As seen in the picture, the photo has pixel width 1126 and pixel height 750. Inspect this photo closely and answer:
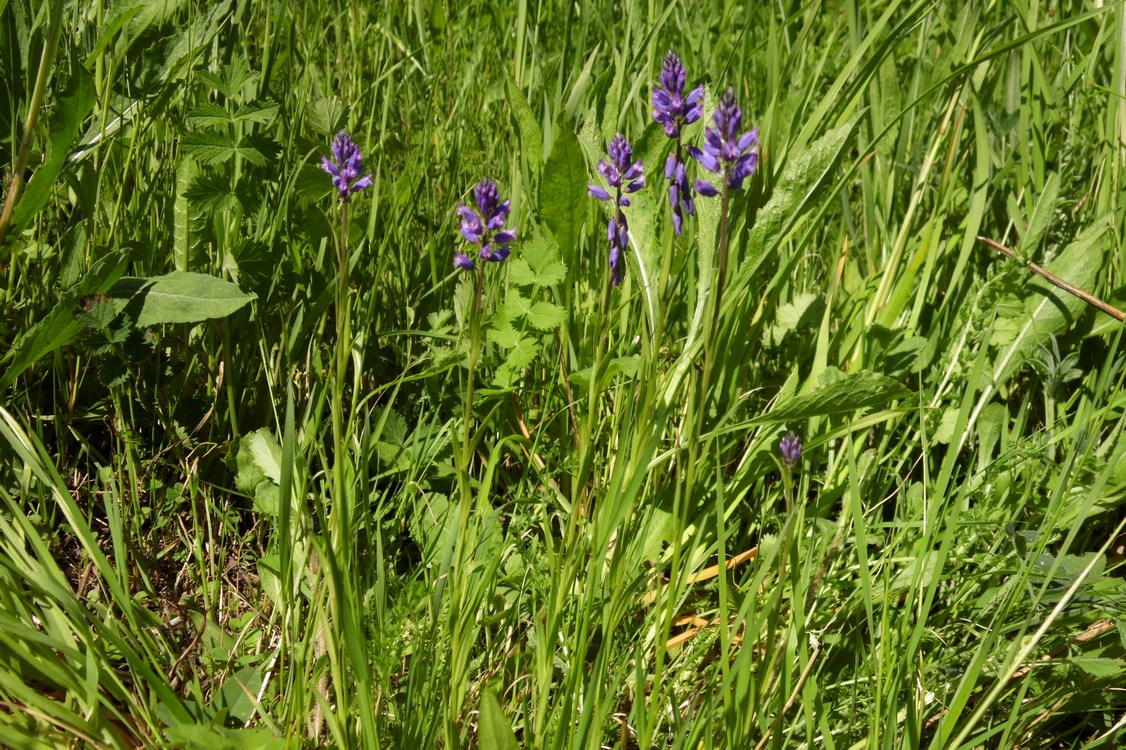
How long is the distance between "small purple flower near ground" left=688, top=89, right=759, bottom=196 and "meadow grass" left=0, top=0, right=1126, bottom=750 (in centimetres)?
19

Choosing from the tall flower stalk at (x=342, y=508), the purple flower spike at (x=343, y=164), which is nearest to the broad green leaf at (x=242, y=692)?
the tall flower stalk at (x=342, y=508)

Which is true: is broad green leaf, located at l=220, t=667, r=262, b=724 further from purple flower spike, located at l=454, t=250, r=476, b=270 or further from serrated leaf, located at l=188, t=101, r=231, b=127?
serrated leaf, located at l=188, t=101, r=231, b=127

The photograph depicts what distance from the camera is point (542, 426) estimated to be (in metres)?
1.97

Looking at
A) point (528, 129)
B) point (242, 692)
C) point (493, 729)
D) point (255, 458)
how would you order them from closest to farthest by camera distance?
point (493, 729) → point (242, 692) → point (255, 458) → point (528, 129)

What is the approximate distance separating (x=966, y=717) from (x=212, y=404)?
1584mm

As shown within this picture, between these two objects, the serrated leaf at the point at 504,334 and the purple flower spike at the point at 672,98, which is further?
the serrated leaf at the point at 504,334

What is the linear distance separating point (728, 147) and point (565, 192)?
0.83m

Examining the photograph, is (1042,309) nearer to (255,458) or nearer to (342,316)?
(342,316)

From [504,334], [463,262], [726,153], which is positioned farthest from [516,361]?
[726,153]

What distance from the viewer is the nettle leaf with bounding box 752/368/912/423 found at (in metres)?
1.67

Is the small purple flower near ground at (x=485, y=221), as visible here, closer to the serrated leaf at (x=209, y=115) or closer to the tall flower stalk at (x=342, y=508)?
the tall flower stalk at (x=342, y=508)

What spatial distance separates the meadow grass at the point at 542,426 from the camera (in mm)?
1419

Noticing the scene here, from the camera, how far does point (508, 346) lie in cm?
199

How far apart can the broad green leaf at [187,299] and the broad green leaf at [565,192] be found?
0.64m
